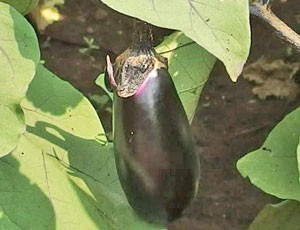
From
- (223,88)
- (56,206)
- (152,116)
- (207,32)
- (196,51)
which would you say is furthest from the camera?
(223,88)

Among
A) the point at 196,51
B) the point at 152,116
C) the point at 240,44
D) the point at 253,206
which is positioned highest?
the point at 240,44

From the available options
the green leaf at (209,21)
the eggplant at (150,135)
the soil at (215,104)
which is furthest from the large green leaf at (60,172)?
the soil at (215,104)

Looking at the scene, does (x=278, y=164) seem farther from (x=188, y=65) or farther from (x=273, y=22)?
(x=273, y=22)

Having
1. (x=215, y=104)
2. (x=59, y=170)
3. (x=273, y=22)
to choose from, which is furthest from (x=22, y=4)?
(x=215, y=104)

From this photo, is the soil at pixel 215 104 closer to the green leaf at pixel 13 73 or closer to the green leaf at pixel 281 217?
the green leaf at pixel 281 217

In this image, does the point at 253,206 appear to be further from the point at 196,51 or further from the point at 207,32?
the point at 207,32

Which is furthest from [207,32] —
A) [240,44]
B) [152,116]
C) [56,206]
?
[56,206]
